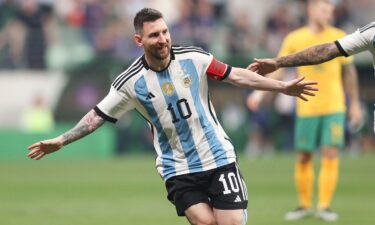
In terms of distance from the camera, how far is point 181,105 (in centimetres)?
838

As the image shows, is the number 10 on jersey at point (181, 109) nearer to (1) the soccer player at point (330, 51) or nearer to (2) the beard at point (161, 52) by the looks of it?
(2) the beard at point (161, 52)

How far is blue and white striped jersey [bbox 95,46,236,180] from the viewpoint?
27.5ft

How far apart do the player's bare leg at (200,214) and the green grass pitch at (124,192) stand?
3.74m

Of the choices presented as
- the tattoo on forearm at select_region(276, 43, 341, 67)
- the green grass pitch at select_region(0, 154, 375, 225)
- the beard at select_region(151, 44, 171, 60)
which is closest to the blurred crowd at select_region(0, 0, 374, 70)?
the green grass pitch at select_region(0, 154, 375, 225)

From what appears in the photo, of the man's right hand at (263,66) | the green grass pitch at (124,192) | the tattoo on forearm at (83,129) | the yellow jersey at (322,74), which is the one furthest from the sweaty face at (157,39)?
the yellow jersey at (322,74)

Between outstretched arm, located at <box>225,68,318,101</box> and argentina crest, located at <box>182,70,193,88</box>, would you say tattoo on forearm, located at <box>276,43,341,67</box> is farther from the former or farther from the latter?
argentina crest, located at <box>182,70,193,88</box>

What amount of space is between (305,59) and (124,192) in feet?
28.1

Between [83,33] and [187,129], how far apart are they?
19.3 metres

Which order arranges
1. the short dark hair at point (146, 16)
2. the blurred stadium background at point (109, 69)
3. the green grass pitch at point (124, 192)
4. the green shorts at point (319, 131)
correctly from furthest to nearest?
the blurred stadium background at point (109, 69)
the green shorts at point (319, 131)
the green grass pitch at point (124, 192)
the short dark hair at point (146, 16)

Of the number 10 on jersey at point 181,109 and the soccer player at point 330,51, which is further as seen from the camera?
the soccer player at point 330,51

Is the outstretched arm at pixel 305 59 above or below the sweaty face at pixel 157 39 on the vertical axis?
below

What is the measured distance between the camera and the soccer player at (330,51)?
862 centimetres

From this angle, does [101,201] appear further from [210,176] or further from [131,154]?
[131,154]

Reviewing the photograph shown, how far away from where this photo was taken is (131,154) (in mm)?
27328
